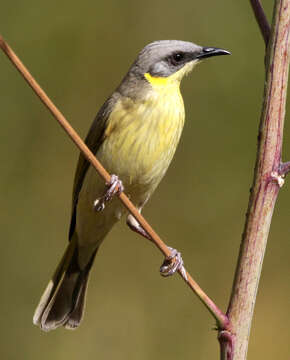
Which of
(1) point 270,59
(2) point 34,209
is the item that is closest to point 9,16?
(2) point 34,209

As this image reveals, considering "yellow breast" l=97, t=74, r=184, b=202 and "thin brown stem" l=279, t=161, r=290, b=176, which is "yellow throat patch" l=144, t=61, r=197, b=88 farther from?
"thin brown stem" l=279, t=161, r=290, b=176

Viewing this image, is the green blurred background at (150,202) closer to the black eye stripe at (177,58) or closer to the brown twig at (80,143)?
the black eye stripe at (177,58)

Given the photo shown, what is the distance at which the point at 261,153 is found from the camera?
191 cm

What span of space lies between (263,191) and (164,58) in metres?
1.87

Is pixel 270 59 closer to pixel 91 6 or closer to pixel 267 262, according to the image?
pixel 267 262

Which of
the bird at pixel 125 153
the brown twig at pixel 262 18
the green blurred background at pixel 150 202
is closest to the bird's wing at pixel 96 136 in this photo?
the bird at pixel 125 153

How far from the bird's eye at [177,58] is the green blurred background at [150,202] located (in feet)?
4.05

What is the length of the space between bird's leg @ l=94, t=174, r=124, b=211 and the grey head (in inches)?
25.2

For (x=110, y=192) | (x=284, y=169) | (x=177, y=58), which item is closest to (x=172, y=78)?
(x=177, y=58)

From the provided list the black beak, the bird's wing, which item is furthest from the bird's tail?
the black beak

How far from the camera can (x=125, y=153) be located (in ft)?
10.9

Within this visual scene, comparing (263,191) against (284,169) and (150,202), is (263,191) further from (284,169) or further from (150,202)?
(150,202)

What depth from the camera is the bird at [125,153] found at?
3.34 m

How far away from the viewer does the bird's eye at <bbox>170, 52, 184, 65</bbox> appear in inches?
142
